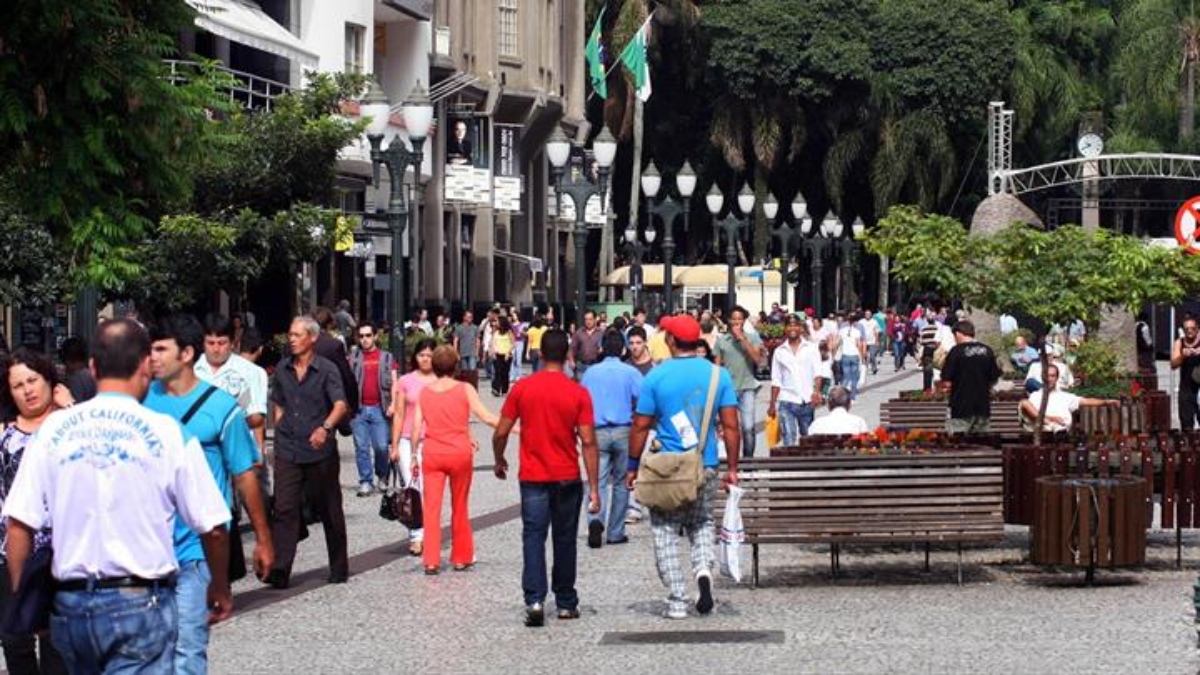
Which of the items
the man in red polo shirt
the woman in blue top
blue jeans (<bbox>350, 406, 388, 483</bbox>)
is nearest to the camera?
the woman in blue top

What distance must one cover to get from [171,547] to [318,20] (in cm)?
4007

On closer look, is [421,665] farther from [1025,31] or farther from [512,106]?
[1025,31]

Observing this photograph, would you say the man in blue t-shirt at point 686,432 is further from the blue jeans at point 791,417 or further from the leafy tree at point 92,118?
the blue jeans at point 791,417

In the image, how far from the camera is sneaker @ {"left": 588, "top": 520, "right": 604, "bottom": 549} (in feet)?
55.7

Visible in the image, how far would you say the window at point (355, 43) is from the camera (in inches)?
1906

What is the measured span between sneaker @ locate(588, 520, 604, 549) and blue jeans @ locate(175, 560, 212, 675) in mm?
8579

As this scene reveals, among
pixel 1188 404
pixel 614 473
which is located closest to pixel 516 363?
pixel 1188 404

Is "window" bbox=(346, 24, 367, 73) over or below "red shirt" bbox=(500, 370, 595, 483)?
over

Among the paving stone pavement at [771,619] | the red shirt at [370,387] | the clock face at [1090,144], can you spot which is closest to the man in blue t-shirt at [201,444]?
the paving stone pavement at [771,619]

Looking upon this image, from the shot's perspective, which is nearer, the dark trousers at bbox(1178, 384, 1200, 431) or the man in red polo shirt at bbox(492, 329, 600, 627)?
the man in red polo shirt at bbox(492, 329, 600, 627)

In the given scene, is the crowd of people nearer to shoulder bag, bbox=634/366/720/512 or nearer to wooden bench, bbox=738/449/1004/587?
shoulder bag, bbox=634/366/720/512

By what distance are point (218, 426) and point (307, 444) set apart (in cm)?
547

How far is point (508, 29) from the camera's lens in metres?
62.1

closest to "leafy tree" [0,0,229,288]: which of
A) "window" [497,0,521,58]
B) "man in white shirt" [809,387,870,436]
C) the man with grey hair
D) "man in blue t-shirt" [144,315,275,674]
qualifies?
the man with grey hair
